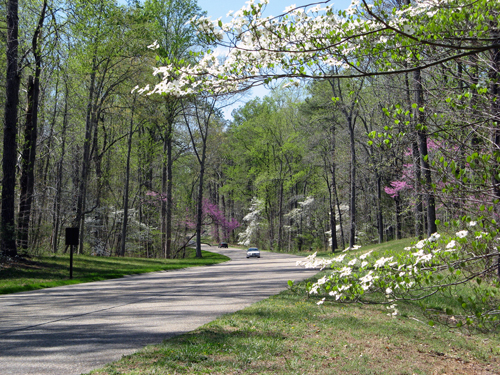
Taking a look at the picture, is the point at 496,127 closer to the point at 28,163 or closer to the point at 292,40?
the point at 292,40

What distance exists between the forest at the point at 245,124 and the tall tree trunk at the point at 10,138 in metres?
0.05

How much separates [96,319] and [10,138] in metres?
10.5

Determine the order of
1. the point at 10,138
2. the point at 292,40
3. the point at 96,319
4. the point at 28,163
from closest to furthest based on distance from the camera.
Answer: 1. the point at 292,40
2. the point at 96,319
3. the point at 10,138
4. the point at 28,163

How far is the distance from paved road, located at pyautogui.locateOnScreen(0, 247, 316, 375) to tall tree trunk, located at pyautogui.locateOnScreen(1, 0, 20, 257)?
13.1 feet

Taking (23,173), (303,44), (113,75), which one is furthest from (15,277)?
(113,75)

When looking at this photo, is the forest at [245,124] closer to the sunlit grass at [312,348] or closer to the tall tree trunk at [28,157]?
the tall tree trunk at [28,157]

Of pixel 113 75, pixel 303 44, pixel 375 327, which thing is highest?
pixel 113 75

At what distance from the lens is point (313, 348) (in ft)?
17.7

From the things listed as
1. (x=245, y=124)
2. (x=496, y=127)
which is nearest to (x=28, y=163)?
(x=496, y=127)

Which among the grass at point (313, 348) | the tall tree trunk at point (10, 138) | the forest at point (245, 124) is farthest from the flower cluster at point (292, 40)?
the tall tree trunk at point (10, 138)

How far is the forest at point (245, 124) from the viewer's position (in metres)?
4.31

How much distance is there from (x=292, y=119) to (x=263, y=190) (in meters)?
9.53

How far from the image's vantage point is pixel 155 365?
425 cm

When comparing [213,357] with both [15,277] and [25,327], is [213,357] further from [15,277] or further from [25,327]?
[15,277]
